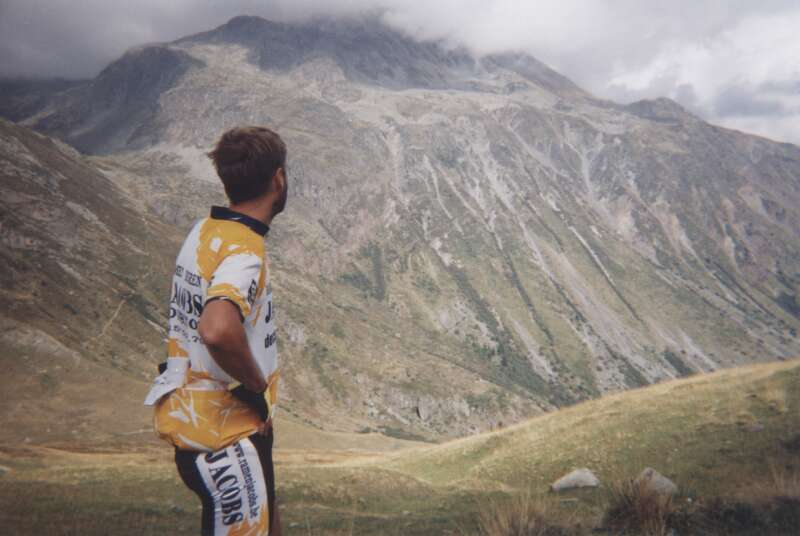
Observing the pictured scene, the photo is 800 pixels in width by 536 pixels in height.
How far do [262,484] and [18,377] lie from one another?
5688cm

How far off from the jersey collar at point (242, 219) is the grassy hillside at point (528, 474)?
18.5 feet

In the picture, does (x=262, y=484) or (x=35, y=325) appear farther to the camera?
(x=35, y=325)

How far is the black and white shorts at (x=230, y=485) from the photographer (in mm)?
3420

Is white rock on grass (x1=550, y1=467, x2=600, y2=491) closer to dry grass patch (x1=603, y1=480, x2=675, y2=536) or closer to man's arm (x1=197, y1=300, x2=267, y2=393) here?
dry grass patch (x1=603, y1=480, x2=675, y2=536)

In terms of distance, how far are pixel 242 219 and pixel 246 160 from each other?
0.43m

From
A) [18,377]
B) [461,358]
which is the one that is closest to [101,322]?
[18,377]

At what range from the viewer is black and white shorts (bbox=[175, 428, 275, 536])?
342 centimetres

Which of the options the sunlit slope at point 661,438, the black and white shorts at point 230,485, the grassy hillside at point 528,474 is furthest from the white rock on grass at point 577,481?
the black and white shorts at point 230,485

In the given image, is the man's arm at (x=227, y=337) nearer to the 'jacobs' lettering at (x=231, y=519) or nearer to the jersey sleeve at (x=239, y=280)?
the jersey sleeve at (x=239, y=280)

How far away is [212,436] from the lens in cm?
342

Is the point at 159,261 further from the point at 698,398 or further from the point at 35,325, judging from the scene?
the point at 698,398

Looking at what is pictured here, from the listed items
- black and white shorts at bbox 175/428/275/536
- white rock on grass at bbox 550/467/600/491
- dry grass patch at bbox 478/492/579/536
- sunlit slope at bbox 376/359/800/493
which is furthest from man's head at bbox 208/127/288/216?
white rock on grass at bbox 550/467/600/491

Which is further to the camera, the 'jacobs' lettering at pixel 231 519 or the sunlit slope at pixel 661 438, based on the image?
the sunlit slope at pixel 661 438

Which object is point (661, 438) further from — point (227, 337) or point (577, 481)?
point (227, 337)
